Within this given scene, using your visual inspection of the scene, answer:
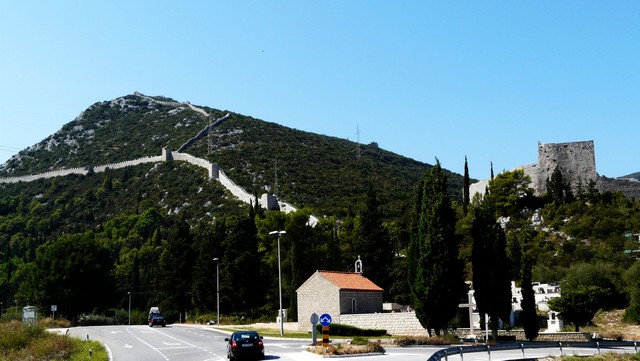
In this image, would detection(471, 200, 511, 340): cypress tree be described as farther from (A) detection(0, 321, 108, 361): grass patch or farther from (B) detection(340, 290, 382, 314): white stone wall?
(A) detection(0, 321, 108, 361): grass patch

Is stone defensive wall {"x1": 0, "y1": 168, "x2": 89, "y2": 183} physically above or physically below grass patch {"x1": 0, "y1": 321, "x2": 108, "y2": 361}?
above

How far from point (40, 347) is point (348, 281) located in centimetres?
2744

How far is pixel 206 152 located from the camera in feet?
562

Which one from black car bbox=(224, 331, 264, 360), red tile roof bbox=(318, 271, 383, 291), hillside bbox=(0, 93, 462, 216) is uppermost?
hillside bbox=(0, 93, 462, 216)

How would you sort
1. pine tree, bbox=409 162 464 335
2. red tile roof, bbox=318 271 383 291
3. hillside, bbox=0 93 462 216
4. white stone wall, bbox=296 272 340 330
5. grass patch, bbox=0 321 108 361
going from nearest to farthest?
grass patch, bbox=0 321 108 361 → pine tree, bbox=409 162 464 335 → white stone wall, bbox=296 272 340 330 → red tile roof, bbox=318 271 383 291 → hillside, bbox=0 93 462 216

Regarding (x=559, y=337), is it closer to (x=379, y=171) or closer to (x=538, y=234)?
(x=538, y=234)

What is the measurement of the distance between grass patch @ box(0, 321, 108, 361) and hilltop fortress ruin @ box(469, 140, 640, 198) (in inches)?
3370

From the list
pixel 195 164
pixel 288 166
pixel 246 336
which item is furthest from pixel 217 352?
pixel 288 166

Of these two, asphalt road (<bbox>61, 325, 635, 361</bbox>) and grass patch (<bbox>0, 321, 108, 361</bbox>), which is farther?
grass patch (<bbox>0, 321, 108, 361</bbox>)

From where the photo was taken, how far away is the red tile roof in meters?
54.8

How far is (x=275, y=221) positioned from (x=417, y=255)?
122 ft

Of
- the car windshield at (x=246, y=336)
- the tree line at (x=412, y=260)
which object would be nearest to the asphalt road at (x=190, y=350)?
the car windshield at (x=246, y=336)

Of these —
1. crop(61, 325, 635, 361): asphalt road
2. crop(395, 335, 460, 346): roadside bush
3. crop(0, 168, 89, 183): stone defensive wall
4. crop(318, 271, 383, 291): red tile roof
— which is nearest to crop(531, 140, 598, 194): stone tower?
crop(318, 271, 383, 291): red tile roof

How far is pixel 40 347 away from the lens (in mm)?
35656
